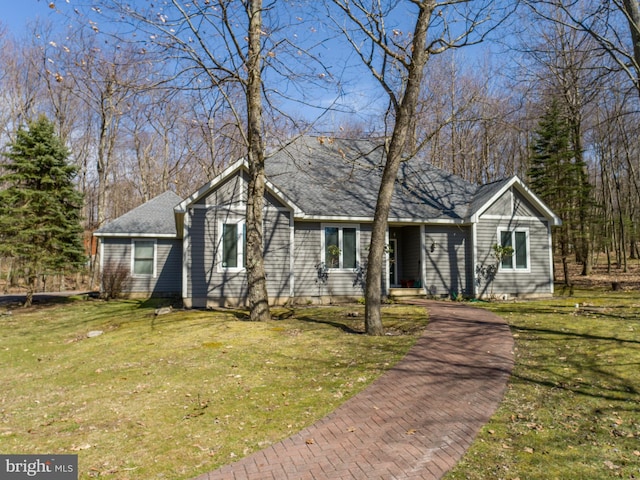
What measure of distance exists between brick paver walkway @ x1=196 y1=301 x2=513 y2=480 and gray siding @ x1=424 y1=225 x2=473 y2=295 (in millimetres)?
9007

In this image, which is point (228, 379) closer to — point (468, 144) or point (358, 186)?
point (358, 186)

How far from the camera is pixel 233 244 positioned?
48.9ft

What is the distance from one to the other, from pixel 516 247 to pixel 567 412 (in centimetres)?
1312

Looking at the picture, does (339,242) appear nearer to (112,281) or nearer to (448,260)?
(448,260)

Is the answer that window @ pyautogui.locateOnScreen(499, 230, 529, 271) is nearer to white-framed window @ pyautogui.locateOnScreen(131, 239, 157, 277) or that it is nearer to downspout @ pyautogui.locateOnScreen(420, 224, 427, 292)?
downspout @ pyautogui.locateOnScreen(420, 224, 427, 292)

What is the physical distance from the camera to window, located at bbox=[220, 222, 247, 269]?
1483 cm

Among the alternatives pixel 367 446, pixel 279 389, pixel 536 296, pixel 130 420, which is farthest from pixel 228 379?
pixel 536 296

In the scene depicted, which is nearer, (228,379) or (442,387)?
(442,387)

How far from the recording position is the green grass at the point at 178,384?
4.75 m

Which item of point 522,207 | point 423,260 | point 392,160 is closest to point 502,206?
point 522,207

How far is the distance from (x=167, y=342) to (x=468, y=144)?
96.8ft

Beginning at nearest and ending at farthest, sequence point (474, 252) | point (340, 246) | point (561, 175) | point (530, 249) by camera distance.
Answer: point (340, 246) → point (474, 252) → point (530, 249) → point (561, 175)

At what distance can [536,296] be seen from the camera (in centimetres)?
1744

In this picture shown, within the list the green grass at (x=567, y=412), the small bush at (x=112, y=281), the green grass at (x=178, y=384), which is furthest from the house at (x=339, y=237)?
the green grass at (x=567, y=412)
